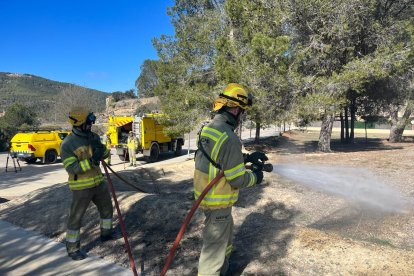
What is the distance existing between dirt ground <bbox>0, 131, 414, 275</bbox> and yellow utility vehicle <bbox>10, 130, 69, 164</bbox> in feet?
30.0

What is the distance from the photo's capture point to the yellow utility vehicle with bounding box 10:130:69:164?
16.6 metres

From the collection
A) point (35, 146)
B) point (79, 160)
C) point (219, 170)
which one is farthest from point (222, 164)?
point (35, 146)

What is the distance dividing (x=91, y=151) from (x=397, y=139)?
2690 centimetres

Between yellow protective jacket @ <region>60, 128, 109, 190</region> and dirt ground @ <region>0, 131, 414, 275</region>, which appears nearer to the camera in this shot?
dirt ground @ <region>0, 131, 414, 275</region>

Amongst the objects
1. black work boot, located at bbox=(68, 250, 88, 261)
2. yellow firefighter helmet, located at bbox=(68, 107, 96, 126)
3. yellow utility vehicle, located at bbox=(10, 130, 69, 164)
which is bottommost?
black work boot, located at bbox=(68, 250, 88, 261)

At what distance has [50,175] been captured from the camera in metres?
13.9

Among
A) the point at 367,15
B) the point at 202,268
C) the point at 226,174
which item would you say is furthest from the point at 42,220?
the point at 367,15

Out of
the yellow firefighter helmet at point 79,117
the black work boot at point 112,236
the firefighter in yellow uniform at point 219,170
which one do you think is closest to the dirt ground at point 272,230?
the black work boot at point 112,236

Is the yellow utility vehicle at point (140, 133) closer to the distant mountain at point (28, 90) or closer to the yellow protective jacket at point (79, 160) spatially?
the yellow protective jacket at point (79, 160)

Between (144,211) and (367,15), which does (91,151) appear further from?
(367,15)

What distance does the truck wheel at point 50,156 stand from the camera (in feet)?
56.4

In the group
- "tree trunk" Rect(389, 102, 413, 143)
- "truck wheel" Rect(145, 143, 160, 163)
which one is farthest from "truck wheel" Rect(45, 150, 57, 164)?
"tree trunk" Rect(389, 102, 413, 143)

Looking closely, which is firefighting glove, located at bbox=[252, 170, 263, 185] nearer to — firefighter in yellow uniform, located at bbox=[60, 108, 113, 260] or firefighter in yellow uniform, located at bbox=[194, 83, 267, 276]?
firefighter in yellow uniform, located at bbox=[194, 83, 267, 276]

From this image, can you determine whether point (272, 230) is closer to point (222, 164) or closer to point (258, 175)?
point (258, 175)
